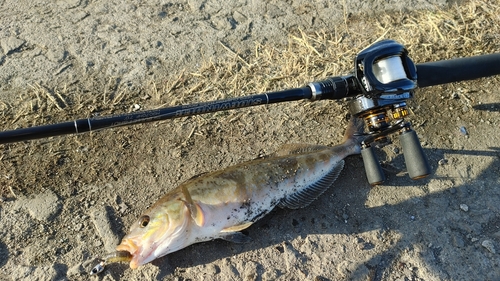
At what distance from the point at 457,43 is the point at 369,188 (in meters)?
2.17

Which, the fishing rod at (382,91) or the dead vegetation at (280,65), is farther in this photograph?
the dead vegetation at (280,65)

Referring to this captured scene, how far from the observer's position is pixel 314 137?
12.7 feet

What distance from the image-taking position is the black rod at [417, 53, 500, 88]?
327 centimetres

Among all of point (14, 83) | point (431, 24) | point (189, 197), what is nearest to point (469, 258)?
point (189, 197)

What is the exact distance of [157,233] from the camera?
295cm

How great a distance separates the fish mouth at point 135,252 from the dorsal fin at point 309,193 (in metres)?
1.11

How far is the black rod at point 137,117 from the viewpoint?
8.16 feet

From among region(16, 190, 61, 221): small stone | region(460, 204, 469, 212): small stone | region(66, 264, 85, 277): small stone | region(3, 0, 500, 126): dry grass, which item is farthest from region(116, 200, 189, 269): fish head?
region(460, 204, 469, 212): small stone

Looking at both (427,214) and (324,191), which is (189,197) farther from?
(427,214)

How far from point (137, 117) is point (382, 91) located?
1.69 meters

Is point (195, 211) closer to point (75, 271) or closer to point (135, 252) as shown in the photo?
point (135, 252)

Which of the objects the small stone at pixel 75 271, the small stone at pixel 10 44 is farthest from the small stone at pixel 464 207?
the small stone at pixel 10 44

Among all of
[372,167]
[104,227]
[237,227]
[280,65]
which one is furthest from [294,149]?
[104,227]

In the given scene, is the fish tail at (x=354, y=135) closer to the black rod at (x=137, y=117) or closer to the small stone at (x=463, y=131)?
the black rod at (x=137, y=117)
